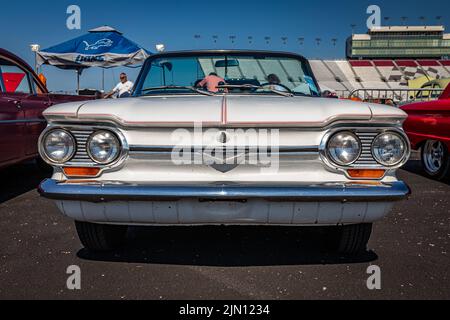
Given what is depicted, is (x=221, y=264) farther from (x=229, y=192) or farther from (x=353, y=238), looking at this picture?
(x=353, y=238)

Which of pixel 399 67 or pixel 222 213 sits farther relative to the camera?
pixel 399 67

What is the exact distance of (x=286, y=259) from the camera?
2473mm

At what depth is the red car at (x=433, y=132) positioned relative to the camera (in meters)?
4.58

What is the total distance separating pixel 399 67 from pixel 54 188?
61.9m

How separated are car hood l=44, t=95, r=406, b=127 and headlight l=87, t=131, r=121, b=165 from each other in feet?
0.30

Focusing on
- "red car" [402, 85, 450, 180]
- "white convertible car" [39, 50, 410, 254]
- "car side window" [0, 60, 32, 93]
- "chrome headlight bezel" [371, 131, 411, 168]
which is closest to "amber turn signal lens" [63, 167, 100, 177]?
"white convertible car" [39, 50, 410, 254]

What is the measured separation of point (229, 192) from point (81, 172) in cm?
81

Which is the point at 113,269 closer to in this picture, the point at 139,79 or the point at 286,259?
the point at 286,259

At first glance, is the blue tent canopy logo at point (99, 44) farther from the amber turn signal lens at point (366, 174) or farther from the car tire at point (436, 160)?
the amber turn signal lens at point (366, 174)

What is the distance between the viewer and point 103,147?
6.74 ft

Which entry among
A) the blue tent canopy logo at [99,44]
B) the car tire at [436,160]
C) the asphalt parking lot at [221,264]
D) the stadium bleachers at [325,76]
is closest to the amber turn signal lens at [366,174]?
the asphalt parking lot at [221,264]

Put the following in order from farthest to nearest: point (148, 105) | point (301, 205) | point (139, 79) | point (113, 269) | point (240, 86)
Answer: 1. point (139, 79)
2. point (240, 86)
3. point (113, 269)
4. point (148, 105)
5. point (301, 205)

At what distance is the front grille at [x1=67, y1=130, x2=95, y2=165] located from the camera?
6.76ft

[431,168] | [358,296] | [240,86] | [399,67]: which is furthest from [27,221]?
[399,67]
